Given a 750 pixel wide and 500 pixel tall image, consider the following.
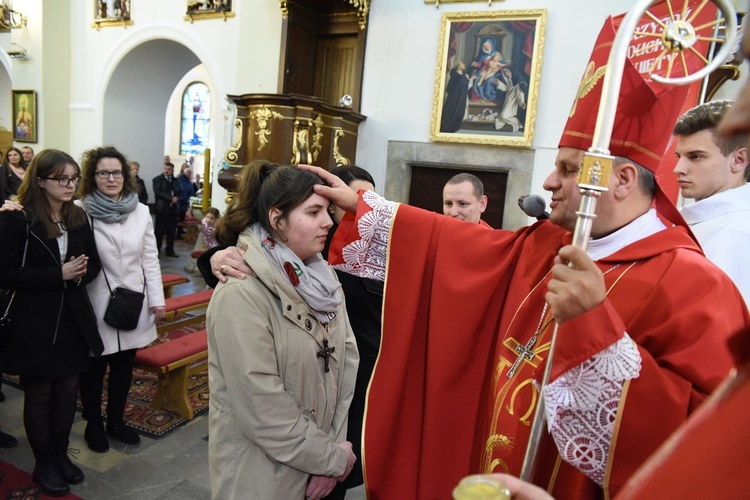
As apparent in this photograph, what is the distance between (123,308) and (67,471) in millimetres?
861

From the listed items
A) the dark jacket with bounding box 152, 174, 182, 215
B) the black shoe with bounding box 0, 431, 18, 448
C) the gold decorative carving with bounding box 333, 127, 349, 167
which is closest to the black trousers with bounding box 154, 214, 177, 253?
the dark jacket with bounding box 152, 174, 182, 215

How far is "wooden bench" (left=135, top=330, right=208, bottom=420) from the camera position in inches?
127

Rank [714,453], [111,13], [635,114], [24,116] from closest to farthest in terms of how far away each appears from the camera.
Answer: [714,453] → [635,114] → [111,13] → [24,116]

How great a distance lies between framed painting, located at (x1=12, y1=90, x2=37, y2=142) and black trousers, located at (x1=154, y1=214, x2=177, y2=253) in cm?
325

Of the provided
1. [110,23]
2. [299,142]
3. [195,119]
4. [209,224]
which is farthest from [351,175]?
[195,119]

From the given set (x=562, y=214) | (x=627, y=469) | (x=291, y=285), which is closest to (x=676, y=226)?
(x=562, y=214)

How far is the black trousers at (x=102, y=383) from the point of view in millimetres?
2797

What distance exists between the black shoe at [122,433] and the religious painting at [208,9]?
669cm

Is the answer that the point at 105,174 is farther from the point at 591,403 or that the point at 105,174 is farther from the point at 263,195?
the point at 591,403

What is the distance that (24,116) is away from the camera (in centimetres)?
951

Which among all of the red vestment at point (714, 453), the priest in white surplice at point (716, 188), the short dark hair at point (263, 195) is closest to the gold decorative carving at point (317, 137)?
the short dark hair at point (263, 195)

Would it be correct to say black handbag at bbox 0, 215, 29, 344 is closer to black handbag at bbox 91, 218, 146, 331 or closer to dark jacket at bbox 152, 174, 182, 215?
black handbag at bbox 91, 218, 146, 331

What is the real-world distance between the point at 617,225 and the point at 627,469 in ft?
1.96

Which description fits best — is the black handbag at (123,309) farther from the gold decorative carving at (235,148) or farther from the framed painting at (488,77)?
the framed painting at (488,77)
